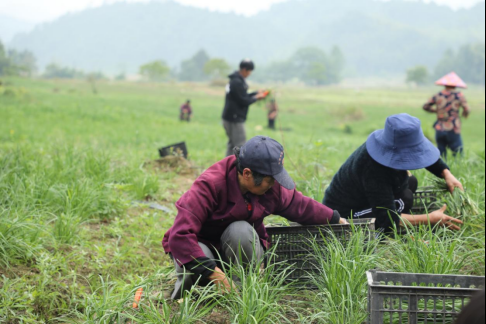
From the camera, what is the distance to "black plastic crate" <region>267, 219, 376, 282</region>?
2.87 meters

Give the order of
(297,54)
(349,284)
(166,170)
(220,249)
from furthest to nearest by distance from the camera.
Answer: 1. (297,54)
2. (166,170)
3. (220,249)
4. (349,284)

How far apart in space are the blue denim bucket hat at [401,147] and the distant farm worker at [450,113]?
456 centimetres

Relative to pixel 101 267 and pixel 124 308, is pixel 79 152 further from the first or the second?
pixel 124 308

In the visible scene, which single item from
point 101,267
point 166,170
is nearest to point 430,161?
point 101,267

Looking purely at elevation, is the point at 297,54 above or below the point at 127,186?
above

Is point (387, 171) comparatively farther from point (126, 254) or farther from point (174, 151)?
point (174, 151)

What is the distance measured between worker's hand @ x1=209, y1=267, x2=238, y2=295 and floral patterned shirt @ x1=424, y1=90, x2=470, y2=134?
5833 mm

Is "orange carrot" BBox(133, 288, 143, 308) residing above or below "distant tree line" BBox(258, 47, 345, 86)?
below

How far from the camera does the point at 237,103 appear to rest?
7.32 m

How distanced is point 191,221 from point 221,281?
13.6 inches

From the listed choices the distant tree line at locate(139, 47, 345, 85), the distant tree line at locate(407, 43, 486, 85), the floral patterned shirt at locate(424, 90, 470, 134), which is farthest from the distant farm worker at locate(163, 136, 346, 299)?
the distant tree line at locate(407, 43, 486, 85)

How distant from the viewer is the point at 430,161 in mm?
3092

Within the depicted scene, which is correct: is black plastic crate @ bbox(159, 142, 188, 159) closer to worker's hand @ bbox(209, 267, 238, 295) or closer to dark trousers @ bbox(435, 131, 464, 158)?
dark trousers @ bbox(435, 131, 464, 158)

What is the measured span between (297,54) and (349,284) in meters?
167
